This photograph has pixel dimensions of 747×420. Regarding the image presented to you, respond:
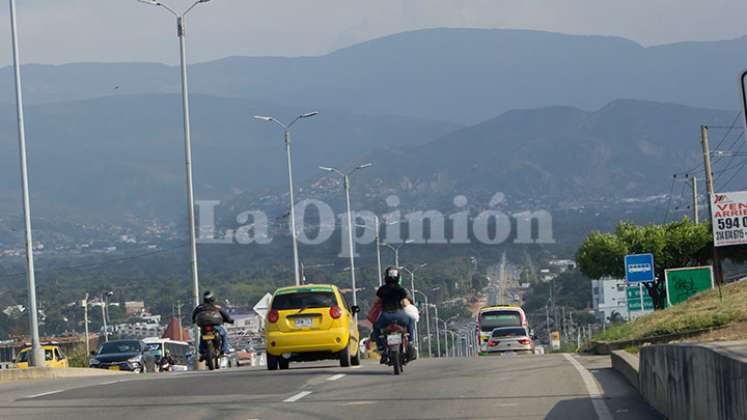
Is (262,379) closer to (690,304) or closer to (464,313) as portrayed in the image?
(690,304)

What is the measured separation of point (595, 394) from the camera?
59.1 feet

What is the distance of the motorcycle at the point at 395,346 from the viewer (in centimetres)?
2266

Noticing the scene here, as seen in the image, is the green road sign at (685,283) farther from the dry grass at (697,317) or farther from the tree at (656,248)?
the tree at (656,248)

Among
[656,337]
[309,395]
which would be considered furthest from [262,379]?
[656,337]

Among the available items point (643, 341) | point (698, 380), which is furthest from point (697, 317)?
point (698, 380)

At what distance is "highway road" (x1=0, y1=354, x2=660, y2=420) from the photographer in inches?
624

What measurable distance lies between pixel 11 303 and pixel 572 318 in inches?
2626

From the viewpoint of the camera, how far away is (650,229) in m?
86.4

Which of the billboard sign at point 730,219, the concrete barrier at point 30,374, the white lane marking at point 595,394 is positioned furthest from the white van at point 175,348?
the white lane marking at point 595,394

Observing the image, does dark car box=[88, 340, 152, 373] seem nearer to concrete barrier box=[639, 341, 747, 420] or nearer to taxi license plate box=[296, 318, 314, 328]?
taxi license plate box=[296, 318, 314, 328]

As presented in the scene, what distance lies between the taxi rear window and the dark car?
72.6 feet

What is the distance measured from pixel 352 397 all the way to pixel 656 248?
2619 inches

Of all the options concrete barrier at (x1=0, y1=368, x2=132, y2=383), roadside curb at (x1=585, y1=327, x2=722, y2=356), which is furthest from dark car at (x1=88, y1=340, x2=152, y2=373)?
roadside curb at (x1=585, y1=327, x2=722, y2=356)

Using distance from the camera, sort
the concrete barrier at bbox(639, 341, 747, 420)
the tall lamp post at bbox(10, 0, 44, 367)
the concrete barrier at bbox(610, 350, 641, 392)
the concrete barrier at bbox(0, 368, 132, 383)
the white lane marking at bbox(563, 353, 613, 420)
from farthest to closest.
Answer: the tall lamp post at bbox(10, 0, 44, 367), the concrete barrier at bbox(0, 368, 132, 383), the concrete barrier at bbox(610, 350, 641, 392), the white lane marking at bbox(563, 353, 613, 420), the concrete barrier at bbox(639, 341, 747, 420)
